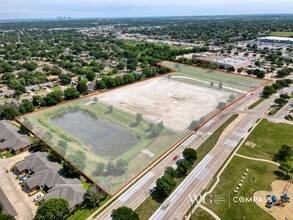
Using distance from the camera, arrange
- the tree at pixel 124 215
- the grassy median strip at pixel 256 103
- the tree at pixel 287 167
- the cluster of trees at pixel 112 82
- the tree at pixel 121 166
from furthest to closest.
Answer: the cluster of trees at pixel 112 82
the grassy median strip at pixel 256 103
the tree at pixel 121 166
the tree at pixel 287 167
the tree at pixel 124 215

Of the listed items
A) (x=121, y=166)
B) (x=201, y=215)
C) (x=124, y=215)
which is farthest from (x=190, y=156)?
(x=124, y=215)

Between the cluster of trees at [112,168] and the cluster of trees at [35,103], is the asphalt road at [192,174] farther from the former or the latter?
the cluster of trees at [35,103]

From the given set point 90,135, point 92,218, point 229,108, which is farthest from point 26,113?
point 229,108

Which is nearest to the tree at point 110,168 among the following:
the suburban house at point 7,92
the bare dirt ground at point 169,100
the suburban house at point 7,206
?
the suburban house at point 7,206

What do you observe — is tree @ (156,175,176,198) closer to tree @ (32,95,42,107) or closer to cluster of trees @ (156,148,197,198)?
cluster of trees @ (156,148,197,198)

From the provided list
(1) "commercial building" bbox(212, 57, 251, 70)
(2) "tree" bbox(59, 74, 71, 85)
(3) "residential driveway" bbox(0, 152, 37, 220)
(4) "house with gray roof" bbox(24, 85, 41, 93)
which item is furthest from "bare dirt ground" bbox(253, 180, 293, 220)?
(4) "house with gray roof" bbox(24, 85, 41, 93)

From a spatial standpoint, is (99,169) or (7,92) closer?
(99,169)

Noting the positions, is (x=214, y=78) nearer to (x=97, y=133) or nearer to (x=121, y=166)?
(x=97, y=133)
